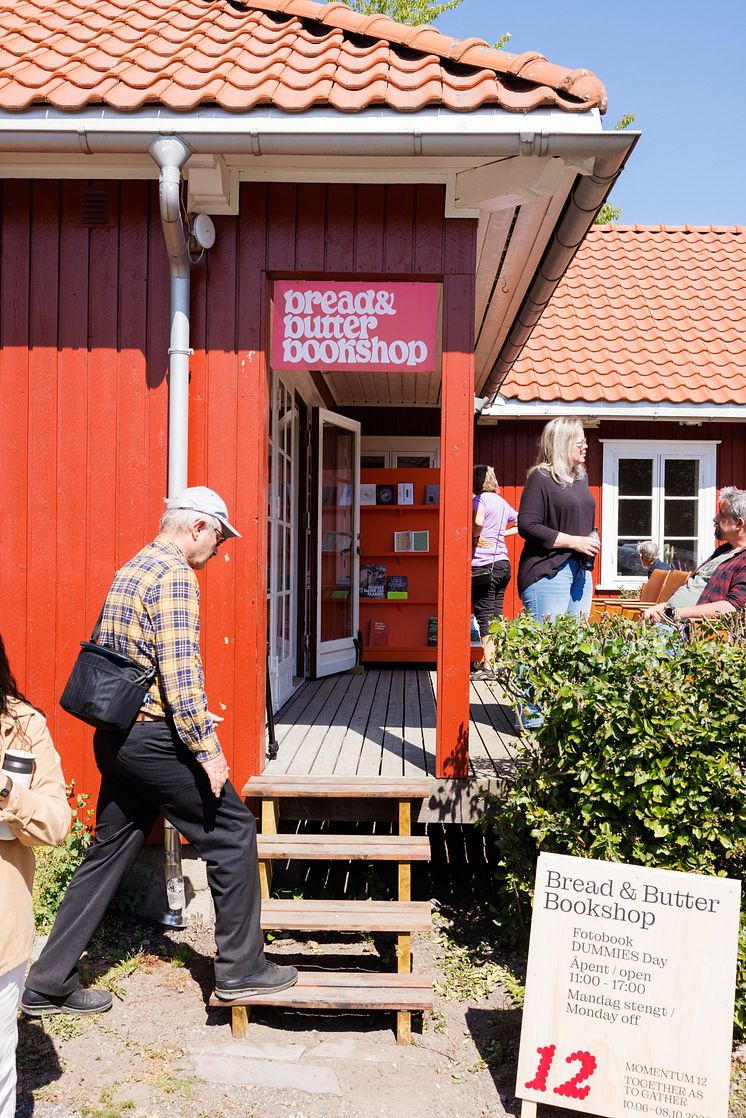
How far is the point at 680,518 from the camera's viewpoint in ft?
32.4

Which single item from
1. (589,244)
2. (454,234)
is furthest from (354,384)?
(589,244)

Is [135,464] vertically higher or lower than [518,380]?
lower

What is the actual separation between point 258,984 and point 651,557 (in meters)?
6.66

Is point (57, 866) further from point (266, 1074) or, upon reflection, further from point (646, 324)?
point (646, 324)

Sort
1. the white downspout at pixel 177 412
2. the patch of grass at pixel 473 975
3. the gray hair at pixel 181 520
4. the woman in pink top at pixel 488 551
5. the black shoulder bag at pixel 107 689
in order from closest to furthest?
1. the black shoulder bag at pixel 107 689
2. the gray hair at pixel 181 520
3. the patch of grass at pixel 473 975
4. the white downspout at pixel 177 412
5. the woman in pink top at pixel 488 551

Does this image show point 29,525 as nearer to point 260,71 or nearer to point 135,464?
point 135,464

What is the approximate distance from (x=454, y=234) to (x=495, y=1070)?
3780 millimetres

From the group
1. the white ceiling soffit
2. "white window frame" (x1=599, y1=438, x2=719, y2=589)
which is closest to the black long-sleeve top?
the white ceiling soffit

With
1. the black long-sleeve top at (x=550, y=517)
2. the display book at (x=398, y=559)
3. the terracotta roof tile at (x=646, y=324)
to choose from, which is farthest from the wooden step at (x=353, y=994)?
the terracotta roof tile at (x=646, y=324)

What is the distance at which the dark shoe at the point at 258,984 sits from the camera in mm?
3609

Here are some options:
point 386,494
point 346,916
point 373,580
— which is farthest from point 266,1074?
point 386,494

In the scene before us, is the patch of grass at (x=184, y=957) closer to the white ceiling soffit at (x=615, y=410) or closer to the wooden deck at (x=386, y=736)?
the wooden deck at (x=386, y=736)

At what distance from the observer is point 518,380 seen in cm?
946

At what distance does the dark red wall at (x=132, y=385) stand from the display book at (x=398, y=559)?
4.85 meters
